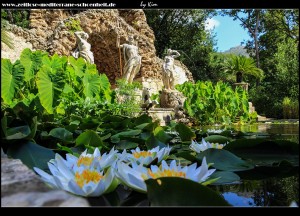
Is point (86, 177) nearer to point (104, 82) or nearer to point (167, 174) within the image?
point (167, 174)

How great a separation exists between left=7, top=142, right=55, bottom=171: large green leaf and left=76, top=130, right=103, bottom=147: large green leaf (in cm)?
14

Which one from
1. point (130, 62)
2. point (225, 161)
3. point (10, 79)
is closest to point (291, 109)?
point (225, 161)

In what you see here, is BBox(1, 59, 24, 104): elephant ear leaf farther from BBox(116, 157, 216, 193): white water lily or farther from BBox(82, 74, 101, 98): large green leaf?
BBox(116, 157, 216, 193): white water lily

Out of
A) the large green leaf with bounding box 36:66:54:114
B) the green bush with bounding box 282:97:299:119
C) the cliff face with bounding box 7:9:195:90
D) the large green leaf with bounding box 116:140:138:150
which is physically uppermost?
the cliff face with bounding box 7:9:195:90

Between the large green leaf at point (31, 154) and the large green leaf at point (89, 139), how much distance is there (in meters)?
0.14

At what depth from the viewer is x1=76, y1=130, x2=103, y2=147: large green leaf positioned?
2.46 feet

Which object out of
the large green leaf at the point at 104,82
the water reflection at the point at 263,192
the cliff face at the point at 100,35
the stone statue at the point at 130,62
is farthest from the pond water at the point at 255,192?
the cliff face at the point at 100,35

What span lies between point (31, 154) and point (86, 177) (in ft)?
0.70

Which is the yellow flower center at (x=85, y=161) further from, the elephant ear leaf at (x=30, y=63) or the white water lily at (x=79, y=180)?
the elephant ear leaf at (x=30, y=63)

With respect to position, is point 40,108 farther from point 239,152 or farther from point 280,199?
point 280,199

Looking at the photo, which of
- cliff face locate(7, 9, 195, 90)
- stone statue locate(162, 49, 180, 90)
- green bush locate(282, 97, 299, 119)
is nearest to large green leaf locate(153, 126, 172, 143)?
green bush locate(282, 97, 299, 119)

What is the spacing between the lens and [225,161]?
2.02ft

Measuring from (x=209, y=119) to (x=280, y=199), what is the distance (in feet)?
10.4

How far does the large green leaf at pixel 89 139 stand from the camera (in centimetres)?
75
